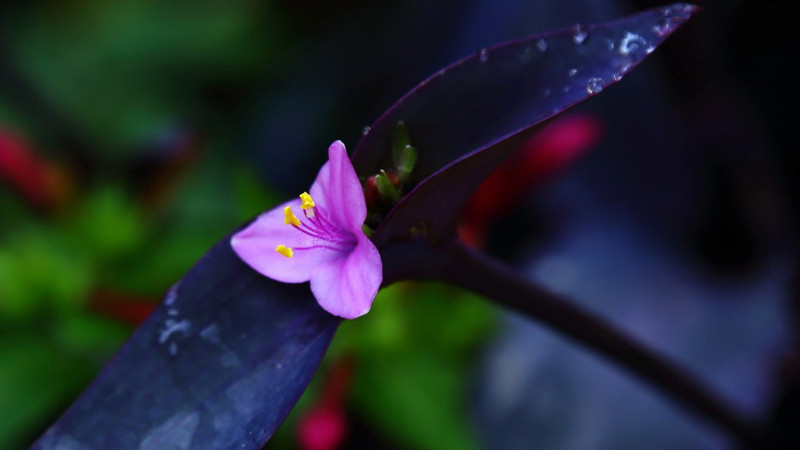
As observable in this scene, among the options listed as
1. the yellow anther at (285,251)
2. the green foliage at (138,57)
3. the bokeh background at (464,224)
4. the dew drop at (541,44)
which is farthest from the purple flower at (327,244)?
the green foliage at (138,57)

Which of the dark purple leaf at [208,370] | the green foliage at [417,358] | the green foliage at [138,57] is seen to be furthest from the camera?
the green foliage at [138,57]

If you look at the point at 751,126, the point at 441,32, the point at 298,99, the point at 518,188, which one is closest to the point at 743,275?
the point at 751,126

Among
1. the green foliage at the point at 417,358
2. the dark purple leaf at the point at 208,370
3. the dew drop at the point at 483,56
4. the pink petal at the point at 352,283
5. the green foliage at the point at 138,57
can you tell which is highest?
the dew drop at the point at 483,56

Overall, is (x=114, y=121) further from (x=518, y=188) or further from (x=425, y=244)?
(x=425, y=244)

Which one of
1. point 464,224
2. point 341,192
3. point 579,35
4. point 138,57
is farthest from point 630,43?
point 138,57

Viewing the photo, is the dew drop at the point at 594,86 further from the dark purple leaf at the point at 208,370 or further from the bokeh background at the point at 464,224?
the bokeh background at the point at 464,224
